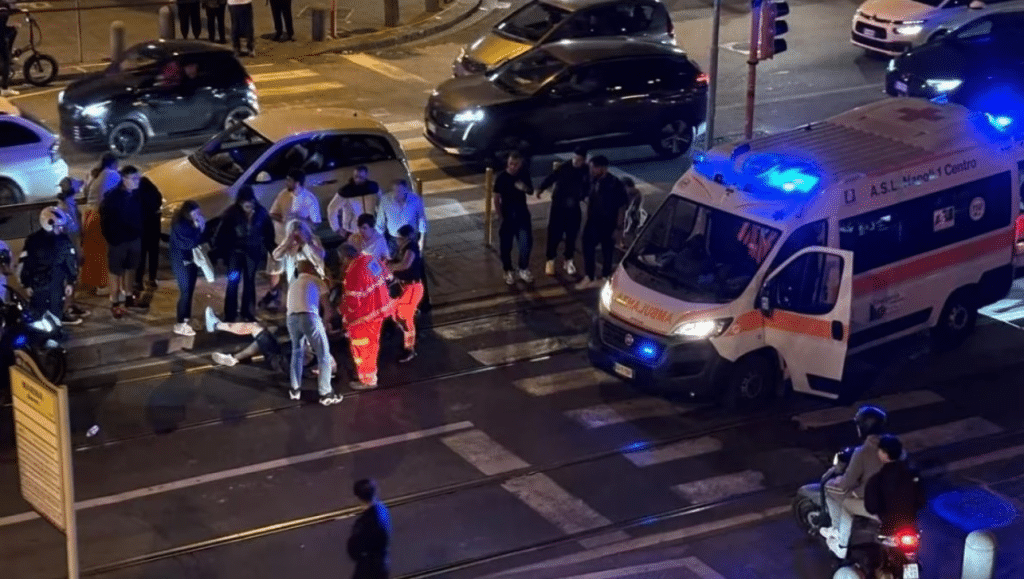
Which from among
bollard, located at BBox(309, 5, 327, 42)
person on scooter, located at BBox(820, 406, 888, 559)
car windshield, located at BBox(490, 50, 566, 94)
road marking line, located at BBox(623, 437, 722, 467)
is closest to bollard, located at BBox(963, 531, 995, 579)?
person on scooter, located at BBox(820, 406, 888, 559)

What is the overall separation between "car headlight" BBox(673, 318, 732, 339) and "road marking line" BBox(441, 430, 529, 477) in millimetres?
1983

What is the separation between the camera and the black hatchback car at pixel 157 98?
22578mm

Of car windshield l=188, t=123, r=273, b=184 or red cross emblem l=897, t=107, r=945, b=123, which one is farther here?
car windshield l=188, t=123, r=273, b=184

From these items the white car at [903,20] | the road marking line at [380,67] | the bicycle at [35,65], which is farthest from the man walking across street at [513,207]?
the white car at [903,20]

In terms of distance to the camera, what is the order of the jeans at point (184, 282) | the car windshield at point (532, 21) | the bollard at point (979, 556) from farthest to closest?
1. the car windshield at point (532, 21)
2. the jeans at point (184, 282)
3. the bollard at point (979, 556)

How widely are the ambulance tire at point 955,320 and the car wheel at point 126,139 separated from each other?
11.3 meters

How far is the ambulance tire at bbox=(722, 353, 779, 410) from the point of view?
1541cm

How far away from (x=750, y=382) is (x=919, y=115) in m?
3.73

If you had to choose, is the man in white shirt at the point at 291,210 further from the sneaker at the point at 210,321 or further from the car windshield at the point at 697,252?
the car windshield at the point at 697,252

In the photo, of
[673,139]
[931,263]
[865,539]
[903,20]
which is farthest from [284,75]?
[865,539]

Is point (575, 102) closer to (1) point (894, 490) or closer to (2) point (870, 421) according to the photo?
(2) point (870, 421)

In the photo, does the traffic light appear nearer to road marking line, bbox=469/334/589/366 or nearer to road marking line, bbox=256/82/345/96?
road marking line, bbox=469/334/589/366

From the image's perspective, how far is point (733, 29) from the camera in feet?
106

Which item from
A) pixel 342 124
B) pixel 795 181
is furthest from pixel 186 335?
pixel 795 181
